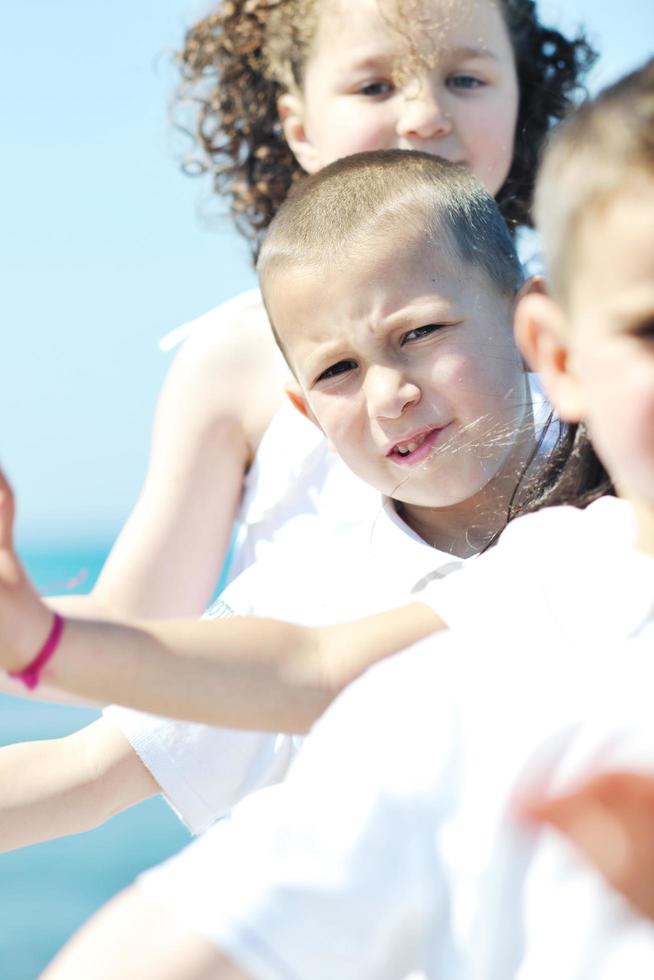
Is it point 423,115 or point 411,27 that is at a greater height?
point 411,27

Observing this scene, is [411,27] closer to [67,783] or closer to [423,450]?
[423,450]

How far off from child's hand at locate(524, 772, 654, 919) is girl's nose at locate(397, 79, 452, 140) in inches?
70.5

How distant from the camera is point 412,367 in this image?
1.86m

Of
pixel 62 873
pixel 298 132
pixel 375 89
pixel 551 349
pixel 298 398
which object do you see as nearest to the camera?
pixel 551 349

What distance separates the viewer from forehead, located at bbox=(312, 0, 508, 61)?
267 cm

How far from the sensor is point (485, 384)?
1.91 metres

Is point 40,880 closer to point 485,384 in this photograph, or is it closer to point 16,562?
point 485,384

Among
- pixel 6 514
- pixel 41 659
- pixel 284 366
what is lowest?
pixel 284 366

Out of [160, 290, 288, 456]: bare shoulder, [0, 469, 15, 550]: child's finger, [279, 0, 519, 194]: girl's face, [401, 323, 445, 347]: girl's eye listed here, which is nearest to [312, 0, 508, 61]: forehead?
[279, 0, 519, 194]: girl's face

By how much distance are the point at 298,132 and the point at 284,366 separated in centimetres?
67

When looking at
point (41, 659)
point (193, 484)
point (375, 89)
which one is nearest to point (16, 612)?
point (41, 659)

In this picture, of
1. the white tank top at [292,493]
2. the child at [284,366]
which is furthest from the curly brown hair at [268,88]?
the white tank top at [292,493]

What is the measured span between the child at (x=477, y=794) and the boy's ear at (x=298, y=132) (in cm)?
188

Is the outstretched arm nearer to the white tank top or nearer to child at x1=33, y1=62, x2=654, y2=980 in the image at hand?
child at x1=33, y1=62, x2=654, y2=980
